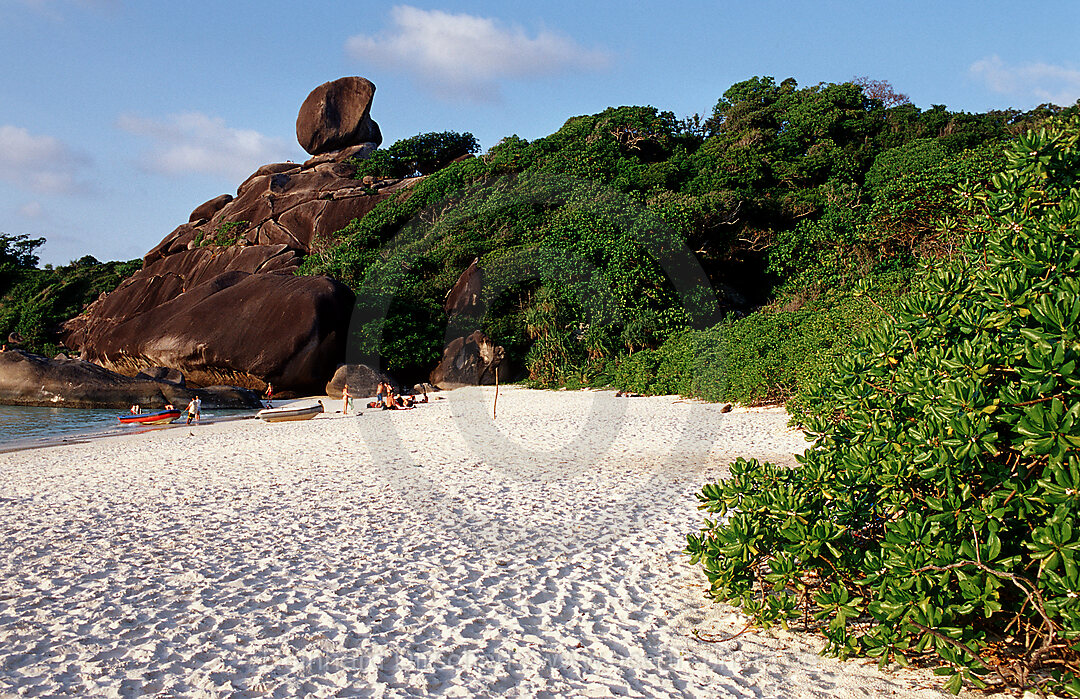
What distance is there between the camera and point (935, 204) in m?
20.5

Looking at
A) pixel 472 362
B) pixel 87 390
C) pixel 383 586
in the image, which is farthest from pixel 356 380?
pixel 383 586

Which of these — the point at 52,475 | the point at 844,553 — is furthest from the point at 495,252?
the point at 844,553

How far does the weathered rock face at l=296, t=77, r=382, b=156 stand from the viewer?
46594 mm

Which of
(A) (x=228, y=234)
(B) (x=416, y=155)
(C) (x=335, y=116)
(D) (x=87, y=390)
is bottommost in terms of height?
(D) (x=87, y=390)

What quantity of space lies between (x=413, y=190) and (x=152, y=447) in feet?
84.2

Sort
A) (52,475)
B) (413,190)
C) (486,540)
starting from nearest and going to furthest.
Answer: (486,540)
(52,475)
(413,190)

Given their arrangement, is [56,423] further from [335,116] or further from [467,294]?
[335,116]

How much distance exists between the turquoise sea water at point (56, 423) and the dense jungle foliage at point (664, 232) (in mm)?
9364

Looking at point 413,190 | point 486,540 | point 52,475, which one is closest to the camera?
point 486,540

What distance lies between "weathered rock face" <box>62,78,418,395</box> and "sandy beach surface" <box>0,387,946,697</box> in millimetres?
17973

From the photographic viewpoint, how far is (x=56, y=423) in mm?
18125

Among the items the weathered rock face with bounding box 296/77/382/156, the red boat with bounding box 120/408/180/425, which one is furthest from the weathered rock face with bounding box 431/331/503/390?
the weathered rock face with bounding box 296/77/382/156

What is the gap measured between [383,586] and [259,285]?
2717cm

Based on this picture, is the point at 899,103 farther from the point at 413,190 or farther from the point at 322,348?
the point at 322,348
